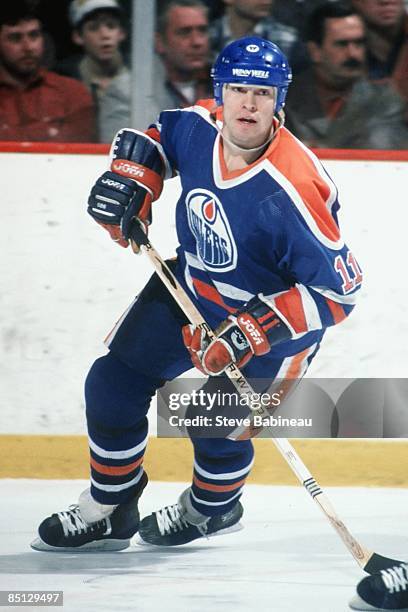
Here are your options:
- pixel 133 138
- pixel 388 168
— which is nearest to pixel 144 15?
pixel 133 138

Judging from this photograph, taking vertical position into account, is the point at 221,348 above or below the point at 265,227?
below

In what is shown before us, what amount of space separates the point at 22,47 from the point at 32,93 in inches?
4.3

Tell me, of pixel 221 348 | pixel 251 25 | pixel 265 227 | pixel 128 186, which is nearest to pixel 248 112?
pixel 265 227

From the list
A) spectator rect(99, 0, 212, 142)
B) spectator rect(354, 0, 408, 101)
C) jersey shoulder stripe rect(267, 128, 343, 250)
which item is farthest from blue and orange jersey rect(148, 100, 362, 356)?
spectator rect(354, 0, 408, 101)

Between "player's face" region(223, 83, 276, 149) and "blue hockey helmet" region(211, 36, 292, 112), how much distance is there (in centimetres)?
2

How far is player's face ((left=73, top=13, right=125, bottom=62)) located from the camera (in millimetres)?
2805

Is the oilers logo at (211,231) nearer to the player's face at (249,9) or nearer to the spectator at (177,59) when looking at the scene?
the spectator at (177,59)

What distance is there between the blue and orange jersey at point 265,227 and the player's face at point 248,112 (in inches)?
1.7

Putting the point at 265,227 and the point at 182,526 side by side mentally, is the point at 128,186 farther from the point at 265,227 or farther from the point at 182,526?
the point at 182,526

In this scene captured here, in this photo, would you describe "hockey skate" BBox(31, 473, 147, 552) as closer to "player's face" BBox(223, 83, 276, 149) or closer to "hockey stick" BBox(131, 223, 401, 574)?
"hockey stick" BBox(131, 223, 401, 574)

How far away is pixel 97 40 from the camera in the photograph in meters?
2.81

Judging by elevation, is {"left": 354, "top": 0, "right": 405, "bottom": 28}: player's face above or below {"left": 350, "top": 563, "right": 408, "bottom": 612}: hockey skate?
above

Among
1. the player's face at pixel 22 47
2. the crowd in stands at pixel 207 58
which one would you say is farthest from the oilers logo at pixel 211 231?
the player's face at pixel 22 47

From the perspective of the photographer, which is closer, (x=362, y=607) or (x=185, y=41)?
(x=362, y=607)
